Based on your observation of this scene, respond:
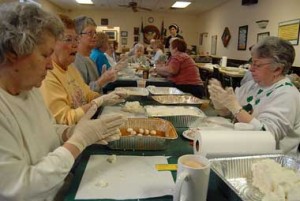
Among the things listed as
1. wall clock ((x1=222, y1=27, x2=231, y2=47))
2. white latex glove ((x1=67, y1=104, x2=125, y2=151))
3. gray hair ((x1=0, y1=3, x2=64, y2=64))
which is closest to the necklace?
white latex glove ((x1=67, y1=104, x2=125, y2=151))

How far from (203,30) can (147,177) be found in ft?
33.0

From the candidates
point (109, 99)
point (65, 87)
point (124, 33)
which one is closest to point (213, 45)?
point (124, 33)

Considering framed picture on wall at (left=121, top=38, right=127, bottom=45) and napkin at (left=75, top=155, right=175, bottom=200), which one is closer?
napkin at (left=75, top=155, right=175, bottom=200)

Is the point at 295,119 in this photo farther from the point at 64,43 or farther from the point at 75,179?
the point at 64,43

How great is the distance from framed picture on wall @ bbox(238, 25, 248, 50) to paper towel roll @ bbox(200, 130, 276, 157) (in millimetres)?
6224

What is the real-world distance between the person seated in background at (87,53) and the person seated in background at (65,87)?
554mm

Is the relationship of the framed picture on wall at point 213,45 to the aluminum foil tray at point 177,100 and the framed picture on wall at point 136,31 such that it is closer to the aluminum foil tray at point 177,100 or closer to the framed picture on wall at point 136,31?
the framed picture on wall at point 136,31

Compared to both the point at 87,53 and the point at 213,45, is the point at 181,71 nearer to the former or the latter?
the point at 87,53

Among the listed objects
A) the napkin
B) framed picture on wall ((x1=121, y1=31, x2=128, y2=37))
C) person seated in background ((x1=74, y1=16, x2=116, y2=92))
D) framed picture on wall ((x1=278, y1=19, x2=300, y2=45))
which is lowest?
the napkin

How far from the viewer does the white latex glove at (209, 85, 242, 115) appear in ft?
4.91

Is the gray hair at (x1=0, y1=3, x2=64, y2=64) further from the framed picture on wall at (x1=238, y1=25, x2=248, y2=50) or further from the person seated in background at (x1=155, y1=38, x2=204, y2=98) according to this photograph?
the framed picture on wall at (x1=238, y1=25, x2=248, y2=50)

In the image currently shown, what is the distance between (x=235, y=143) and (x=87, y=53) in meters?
2.08

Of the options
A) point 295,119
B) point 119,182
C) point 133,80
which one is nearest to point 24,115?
point 119,182

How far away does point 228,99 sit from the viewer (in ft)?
4.95
